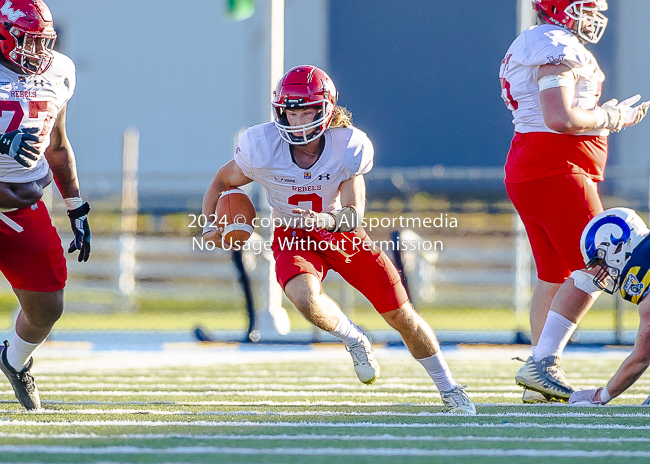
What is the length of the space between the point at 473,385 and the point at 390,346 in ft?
7.97

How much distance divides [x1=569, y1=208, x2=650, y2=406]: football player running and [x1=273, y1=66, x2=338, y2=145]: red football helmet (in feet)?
3.93

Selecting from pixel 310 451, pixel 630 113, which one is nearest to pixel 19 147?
pixel 310 451

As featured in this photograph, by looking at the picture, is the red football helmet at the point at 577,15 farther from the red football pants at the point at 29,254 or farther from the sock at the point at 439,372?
the red football pants at the point at 29,254

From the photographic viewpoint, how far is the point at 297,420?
3.79 metres

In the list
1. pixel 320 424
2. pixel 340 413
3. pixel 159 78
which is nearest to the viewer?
pixel 320 424

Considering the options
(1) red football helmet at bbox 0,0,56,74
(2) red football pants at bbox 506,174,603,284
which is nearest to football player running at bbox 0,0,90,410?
(1) red football helmet at bbox 0,0,56,74

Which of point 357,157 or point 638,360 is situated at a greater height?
point 357,157

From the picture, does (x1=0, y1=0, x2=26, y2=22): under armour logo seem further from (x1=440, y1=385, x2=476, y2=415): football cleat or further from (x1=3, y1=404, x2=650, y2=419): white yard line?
(x1=440, y1=385, x2=476, y2=415): football cleat

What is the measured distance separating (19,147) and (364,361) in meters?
1.66

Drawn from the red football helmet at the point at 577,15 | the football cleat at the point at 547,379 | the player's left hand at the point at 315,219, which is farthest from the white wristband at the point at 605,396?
the red football helmet at the point at 577,15

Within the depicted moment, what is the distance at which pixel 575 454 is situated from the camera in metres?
3.06

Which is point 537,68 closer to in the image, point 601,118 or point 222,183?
point 601,118

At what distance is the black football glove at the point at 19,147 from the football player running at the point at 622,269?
7.40ft

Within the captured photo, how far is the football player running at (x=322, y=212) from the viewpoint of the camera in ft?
13.9
